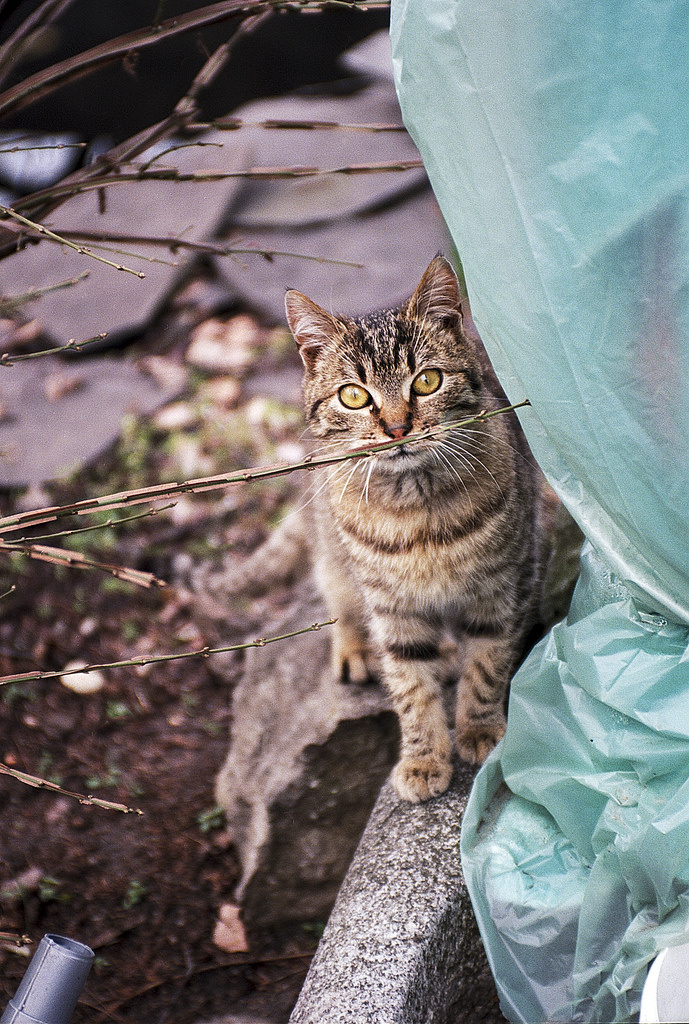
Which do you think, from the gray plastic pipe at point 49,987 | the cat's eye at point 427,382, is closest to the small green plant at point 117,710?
the gray plastic pipe at point 49,987

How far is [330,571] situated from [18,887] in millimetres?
1205

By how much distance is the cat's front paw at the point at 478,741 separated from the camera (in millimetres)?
1896

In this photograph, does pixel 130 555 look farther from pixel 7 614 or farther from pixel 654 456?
pixel 654 456

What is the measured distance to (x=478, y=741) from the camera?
6.28 ft

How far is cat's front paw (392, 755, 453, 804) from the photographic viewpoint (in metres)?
1.84

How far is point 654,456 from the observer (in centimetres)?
131

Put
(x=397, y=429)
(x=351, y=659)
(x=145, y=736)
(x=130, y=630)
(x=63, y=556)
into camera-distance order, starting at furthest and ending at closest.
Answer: (x=130, y=630), (x=145, y=736), (x=351, y=659), (x=397, y=429), (x=63, y=556)

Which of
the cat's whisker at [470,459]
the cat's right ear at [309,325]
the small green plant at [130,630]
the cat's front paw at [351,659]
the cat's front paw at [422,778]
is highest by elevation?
the cat's right ear at [309,325]

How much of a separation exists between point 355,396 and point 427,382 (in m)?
0.16

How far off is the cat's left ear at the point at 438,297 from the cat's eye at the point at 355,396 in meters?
0.19

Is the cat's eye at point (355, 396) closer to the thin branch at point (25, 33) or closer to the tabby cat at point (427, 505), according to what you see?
the tabby cat at point (427, 505)

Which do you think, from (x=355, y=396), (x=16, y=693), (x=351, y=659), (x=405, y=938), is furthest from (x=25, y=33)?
(x=16, y=693)

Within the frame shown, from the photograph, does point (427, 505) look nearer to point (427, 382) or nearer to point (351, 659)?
point (427, 382)

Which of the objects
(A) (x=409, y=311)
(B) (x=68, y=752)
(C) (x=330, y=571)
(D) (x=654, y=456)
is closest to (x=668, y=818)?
(D) (x=654, y=456)
